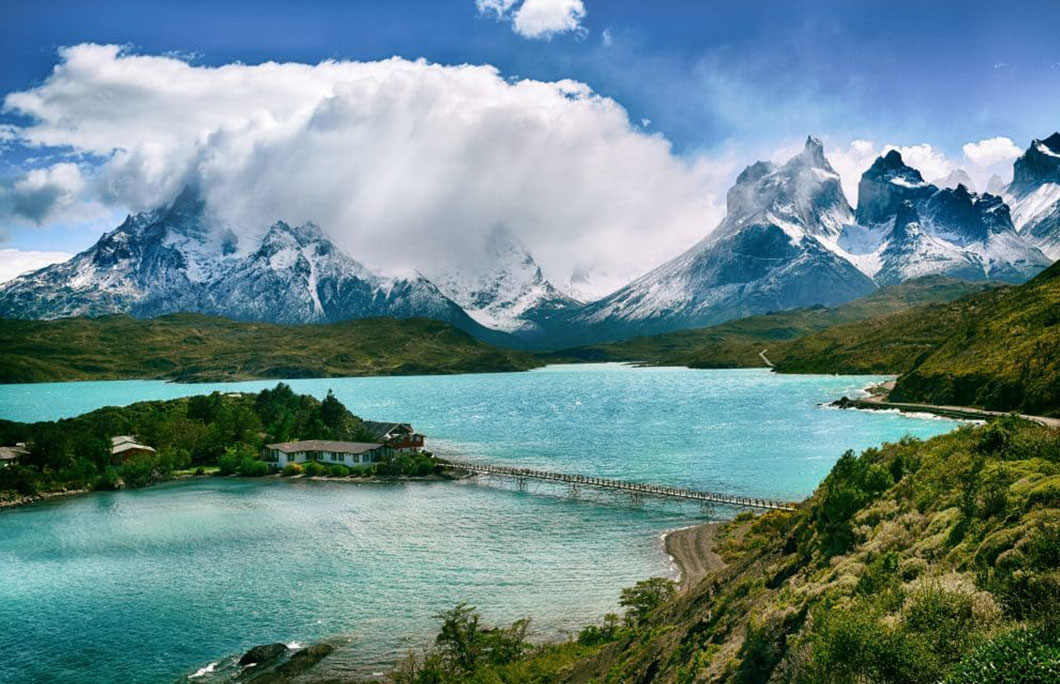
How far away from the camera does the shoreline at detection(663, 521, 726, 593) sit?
5840cm

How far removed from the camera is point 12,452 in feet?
342

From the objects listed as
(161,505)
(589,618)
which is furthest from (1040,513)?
(161,505)

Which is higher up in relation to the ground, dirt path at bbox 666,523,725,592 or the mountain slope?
the mountain slope

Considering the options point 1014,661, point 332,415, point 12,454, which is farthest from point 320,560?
point 332,415

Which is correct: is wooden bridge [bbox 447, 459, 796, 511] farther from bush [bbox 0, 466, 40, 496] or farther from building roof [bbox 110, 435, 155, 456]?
bush [bbox 0, 466, 40, 496]

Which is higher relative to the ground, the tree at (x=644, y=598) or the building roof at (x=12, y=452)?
the building roof at (x=12, y=452)

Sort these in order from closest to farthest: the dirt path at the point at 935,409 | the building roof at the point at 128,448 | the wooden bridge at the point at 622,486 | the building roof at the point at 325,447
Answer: the wooden bridge at the point at 622,486
the building roof at the point at 128,448
the building roof at the point at 325,447
the dirt path at the point at 935,409

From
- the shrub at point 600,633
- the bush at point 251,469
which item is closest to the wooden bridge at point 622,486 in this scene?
the bush at point 251,469

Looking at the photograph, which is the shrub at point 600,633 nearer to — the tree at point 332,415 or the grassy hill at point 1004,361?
the grassy hill at point 1004,361

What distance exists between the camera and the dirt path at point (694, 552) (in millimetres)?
58622

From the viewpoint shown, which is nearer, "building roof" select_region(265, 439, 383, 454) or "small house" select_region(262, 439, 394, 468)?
"small house" select_region(262, 439, 394, 468)

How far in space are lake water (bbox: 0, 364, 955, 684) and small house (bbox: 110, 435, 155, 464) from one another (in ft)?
49.7

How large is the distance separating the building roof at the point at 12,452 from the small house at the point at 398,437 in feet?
174

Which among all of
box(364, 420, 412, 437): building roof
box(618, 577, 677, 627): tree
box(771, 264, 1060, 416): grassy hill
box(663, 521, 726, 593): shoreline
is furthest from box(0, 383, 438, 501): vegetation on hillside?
box(771, 264, 1060, 416): grassy hill
